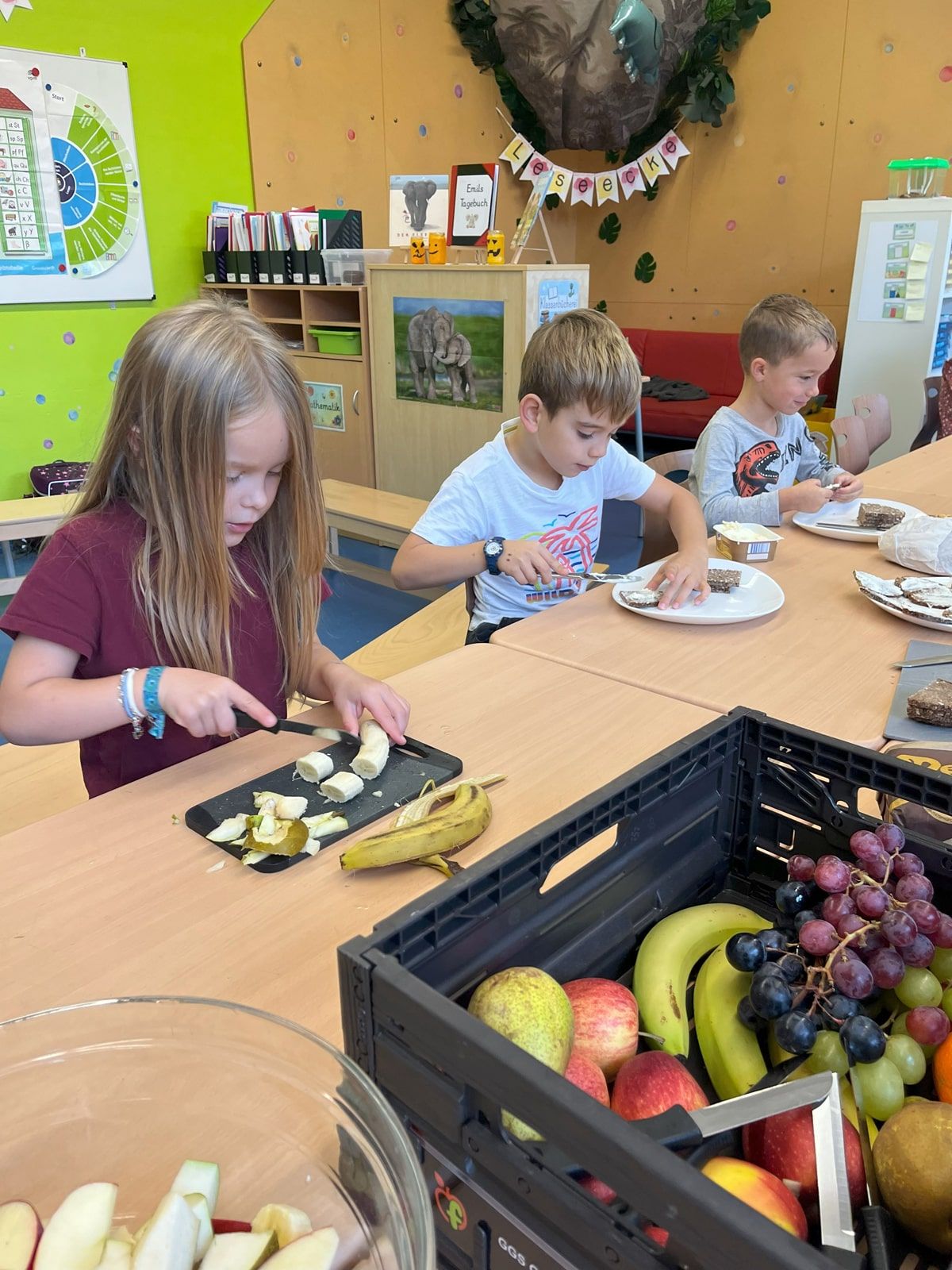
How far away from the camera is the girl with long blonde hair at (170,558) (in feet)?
3.54

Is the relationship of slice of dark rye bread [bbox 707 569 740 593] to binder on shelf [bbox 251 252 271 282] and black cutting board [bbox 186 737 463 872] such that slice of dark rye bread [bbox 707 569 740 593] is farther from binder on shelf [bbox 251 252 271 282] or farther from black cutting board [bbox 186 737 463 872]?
binder on shelf [bbox 251 252 271 282]

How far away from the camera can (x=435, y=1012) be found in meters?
0.45

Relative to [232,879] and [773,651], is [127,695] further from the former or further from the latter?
[773,651]

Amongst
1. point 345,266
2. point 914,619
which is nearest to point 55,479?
point 345,266

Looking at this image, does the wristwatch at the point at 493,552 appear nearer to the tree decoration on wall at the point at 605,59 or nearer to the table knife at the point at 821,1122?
the table knife at the point at 821,1122

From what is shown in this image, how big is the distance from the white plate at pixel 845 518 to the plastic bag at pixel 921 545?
143 millimetres

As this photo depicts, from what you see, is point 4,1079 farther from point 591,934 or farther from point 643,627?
point 643,627

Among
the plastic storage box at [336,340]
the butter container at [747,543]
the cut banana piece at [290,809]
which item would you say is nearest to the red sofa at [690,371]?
the plastic storage box at [336,340]

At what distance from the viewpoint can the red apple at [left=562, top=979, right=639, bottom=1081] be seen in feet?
1.97

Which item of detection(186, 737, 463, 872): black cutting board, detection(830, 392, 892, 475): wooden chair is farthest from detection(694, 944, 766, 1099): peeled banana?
detection(830, 392, 892, 475): wooden chair

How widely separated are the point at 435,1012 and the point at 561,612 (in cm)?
122

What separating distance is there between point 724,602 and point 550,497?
54 centimetres

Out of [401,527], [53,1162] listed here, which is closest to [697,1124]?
[53,1162]

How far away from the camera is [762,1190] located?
489 millimetres
